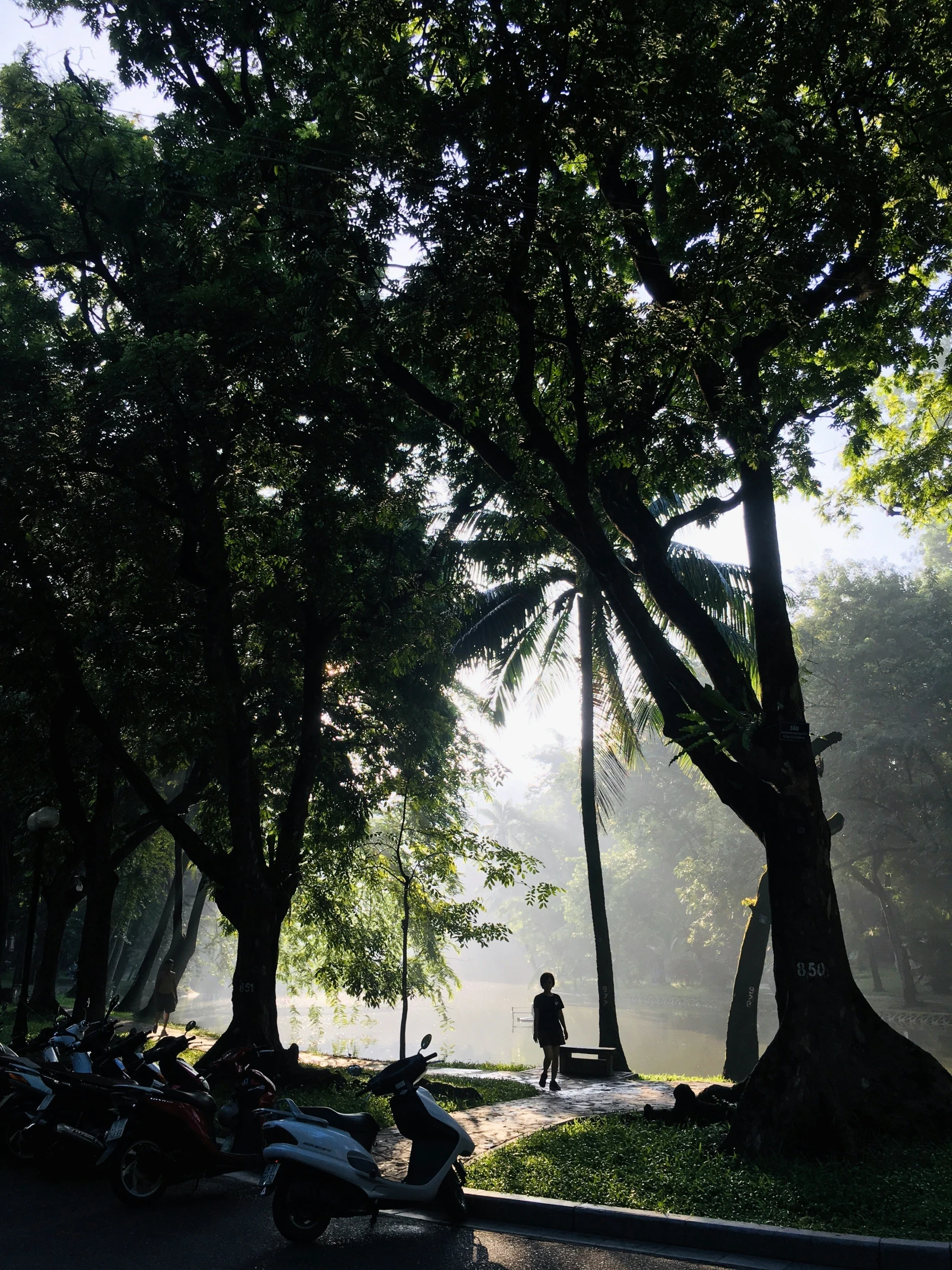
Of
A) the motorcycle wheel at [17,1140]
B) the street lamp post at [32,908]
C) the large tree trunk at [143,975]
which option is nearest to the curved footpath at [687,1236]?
the motorcycle wheel at [17,1140]

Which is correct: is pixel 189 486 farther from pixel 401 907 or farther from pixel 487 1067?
pixel 487 1067

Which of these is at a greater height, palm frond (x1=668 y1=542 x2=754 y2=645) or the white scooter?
palm frond (x1=668 y1=542 x2=754 y2=645)

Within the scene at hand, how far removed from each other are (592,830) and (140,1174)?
11941mm

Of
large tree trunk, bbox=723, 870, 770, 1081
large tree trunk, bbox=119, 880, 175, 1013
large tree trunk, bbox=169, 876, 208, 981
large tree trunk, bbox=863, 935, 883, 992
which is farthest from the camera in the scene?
large tree trunk, bbox=863, 935, 883, 992

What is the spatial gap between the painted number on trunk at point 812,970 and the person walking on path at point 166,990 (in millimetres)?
20303

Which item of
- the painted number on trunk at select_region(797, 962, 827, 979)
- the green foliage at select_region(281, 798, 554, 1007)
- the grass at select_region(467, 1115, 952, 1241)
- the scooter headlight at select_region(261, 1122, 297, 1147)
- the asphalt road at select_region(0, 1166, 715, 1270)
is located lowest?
the asphalt road at select_region(0, 1166, 715, 1270)

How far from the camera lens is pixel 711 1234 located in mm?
5301

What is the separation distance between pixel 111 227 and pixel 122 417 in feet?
10.8

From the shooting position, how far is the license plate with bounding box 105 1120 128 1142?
20.9ft

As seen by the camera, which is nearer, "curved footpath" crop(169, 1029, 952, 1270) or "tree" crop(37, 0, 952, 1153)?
"curved footpath" crop(169, 1029, 952, 1270)

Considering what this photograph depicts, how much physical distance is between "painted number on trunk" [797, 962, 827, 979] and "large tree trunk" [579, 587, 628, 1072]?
29.5ft

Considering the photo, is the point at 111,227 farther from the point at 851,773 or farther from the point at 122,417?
the point at 851,773

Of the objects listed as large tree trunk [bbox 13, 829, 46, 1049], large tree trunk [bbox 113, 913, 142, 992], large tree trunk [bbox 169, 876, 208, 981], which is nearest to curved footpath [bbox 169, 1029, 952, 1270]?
large tree trunk [bbox 13, 829, 46, 1049]

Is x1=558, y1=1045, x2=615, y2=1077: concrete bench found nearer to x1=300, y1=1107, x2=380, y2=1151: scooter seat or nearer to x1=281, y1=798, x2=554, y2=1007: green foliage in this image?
x1=281, y1=798, x2=554, y2=1007: green foliage
